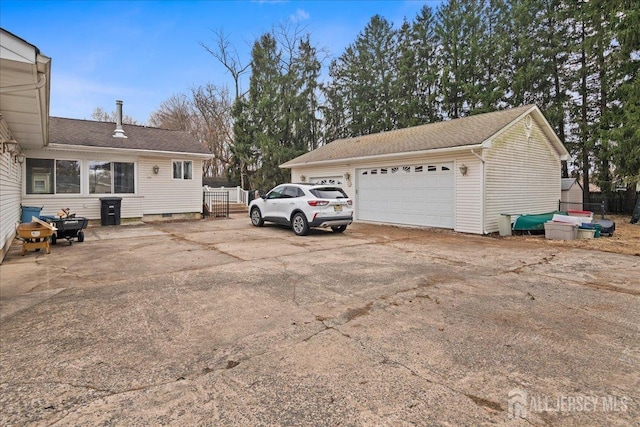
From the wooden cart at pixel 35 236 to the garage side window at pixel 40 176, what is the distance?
17.9ft

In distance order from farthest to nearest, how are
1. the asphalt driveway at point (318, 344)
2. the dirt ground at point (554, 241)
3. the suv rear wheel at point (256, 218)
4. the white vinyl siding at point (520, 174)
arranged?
the suv rear wheel at point (256, 218), the white vinyl siding at point (520, 174), the dirt ground at point (554, 241), the asphalt driveway at point (318, 344)

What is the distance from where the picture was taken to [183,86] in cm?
3061

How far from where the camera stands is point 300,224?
9.71m

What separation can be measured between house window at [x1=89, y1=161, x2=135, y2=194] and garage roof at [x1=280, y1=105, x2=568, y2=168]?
7199 millimetres

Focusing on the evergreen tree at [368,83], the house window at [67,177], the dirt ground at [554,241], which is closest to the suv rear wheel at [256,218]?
the dirt ground at [554,241]

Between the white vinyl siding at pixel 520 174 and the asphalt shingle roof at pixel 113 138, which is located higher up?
the asphalt shingle roof at pixel 113 138

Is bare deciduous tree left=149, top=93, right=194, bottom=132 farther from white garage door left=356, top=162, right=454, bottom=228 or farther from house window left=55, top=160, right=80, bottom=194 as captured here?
white garage door left=356, top=162, right=454, bottom=228

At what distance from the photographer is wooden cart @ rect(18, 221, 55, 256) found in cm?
704

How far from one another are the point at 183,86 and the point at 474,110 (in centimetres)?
2460

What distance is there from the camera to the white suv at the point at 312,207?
30.7 ft

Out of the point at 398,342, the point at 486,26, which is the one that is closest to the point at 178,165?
the point at 398,342

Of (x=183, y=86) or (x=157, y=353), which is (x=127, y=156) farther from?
(x=183, y=86)

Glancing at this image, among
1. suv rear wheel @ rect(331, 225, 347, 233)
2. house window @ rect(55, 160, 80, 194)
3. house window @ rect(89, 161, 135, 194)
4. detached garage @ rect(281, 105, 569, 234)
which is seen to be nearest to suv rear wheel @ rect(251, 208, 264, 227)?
suv rear wheel @ rect(331, 225, 347, 233)

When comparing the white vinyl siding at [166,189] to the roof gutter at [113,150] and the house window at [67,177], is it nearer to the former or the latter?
the roof gutter at [113,150]
